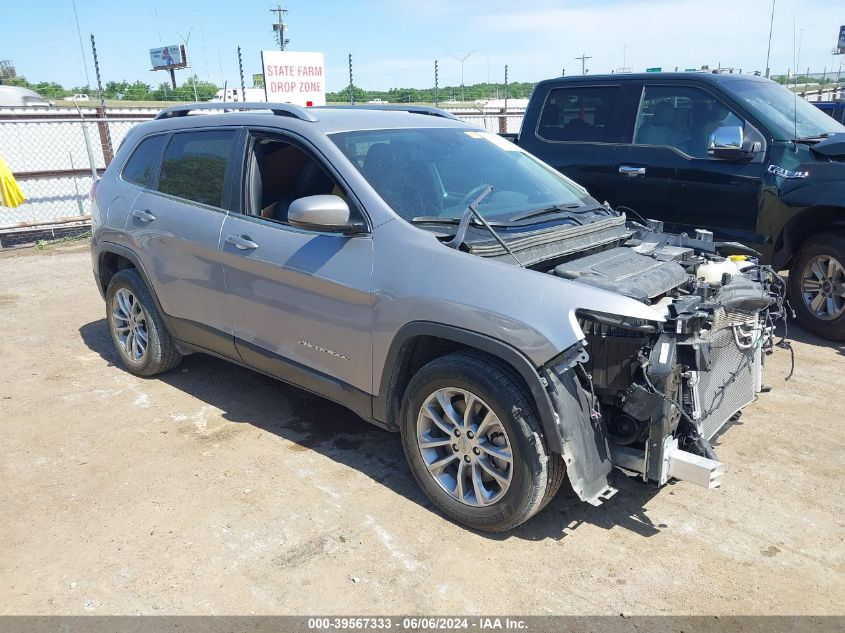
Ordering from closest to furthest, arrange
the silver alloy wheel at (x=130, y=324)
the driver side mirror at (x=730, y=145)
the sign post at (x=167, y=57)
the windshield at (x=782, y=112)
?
the silver alloy wheel at (x=130, y=324) < the driver side mirror at (x=730, y=145) < the windshield at (x=782, y=112) < the sign post at (x=167, y=57)

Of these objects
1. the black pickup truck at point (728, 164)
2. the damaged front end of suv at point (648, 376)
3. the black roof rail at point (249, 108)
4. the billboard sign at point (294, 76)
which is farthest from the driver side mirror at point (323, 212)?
the billboard sign at point (294, 76)

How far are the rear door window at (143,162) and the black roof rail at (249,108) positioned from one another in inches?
11.0

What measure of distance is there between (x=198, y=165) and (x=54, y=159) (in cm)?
955

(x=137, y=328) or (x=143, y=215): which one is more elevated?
(x=143, y=215)

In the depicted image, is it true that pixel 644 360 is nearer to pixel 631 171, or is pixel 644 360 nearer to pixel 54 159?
pixel 631 171

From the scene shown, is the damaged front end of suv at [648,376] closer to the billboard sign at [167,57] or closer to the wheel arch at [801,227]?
the wheel arch at [801,227]

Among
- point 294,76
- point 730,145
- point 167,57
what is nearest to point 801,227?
point 730,145

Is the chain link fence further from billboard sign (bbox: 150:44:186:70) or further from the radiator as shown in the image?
billboard sign (bbox: 150:44:186:70)

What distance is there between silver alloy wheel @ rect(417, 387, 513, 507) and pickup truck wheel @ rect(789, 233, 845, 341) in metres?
4.00

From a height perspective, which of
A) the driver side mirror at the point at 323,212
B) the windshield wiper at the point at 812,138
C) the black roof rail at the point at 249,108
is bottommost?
the driver side mirror at the point at 323,212

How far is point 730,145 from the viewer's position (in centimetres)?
579

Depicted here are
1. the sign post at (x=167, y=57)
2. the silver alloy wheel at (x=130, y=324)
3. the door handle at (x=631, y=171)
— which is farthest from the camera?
the sign post at (x=167, y=57)

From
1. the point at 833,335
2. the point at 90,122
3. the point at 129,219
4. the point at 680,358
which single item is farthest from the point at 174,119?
the point at 90,122

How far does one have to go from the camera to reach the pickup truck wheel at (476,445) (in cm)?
315
